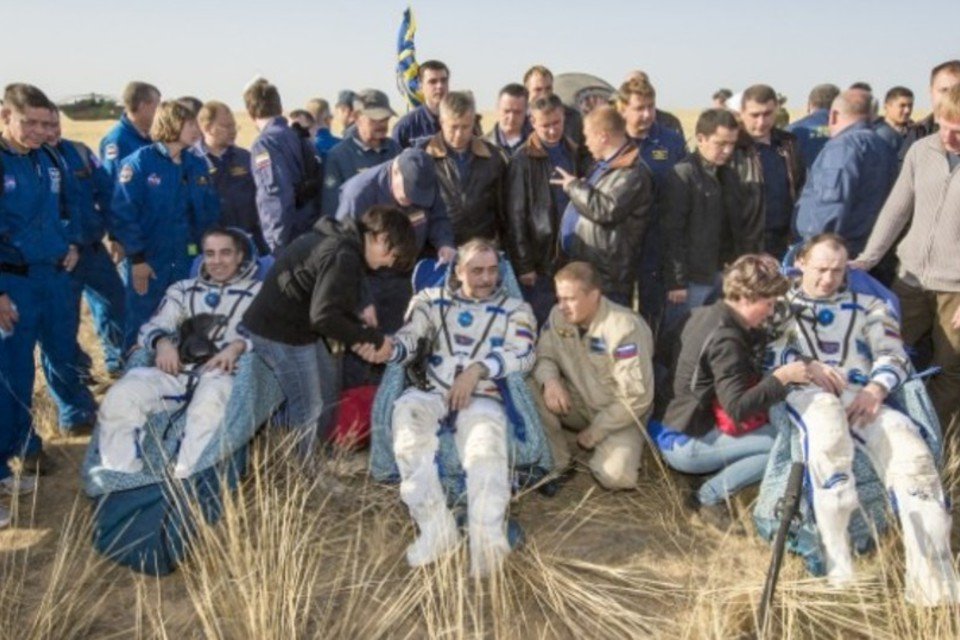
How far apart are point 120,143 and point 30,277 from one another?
181cm

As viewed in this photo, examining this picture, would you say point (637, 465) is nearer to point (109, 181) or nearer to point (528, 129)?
point (528, 129)

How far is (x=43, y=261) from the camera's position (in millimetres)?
4773

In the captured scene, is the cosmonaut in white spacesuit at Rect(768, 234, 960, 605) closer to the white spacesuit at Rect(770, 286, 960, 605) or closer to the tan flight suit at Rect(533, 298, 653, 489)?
the white spacesuit at Rect(770, 286, 960, 605)

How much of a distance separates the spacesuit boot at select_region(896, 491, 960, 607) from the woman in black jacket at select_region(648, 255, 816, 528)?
2.39 ft

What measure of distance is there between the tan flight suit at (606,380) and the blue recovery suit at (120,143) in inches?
137

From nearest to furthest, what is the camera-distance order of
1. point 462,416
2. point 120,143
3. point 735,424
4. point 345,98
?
point 735,424, point 462,416, point 120,143, point 345,98

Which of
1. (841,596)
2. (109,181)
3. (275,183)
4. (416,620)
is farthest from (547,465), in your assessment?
(109,181)

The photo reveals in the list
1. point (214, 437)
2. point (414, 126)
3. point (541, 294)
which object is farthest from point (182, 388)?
point (414, 126)

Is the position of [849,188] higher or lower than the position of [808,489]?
higher

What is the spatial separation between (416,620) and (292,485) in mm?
1153

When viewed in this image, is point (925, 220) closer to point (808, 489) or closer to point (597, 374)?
point (808, 489)

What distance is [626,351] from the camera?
4555 mm

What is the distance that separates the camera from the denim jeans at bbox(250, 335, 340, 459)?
4516 millimetres

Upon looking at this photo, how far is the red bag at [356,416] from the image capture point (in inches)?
190
